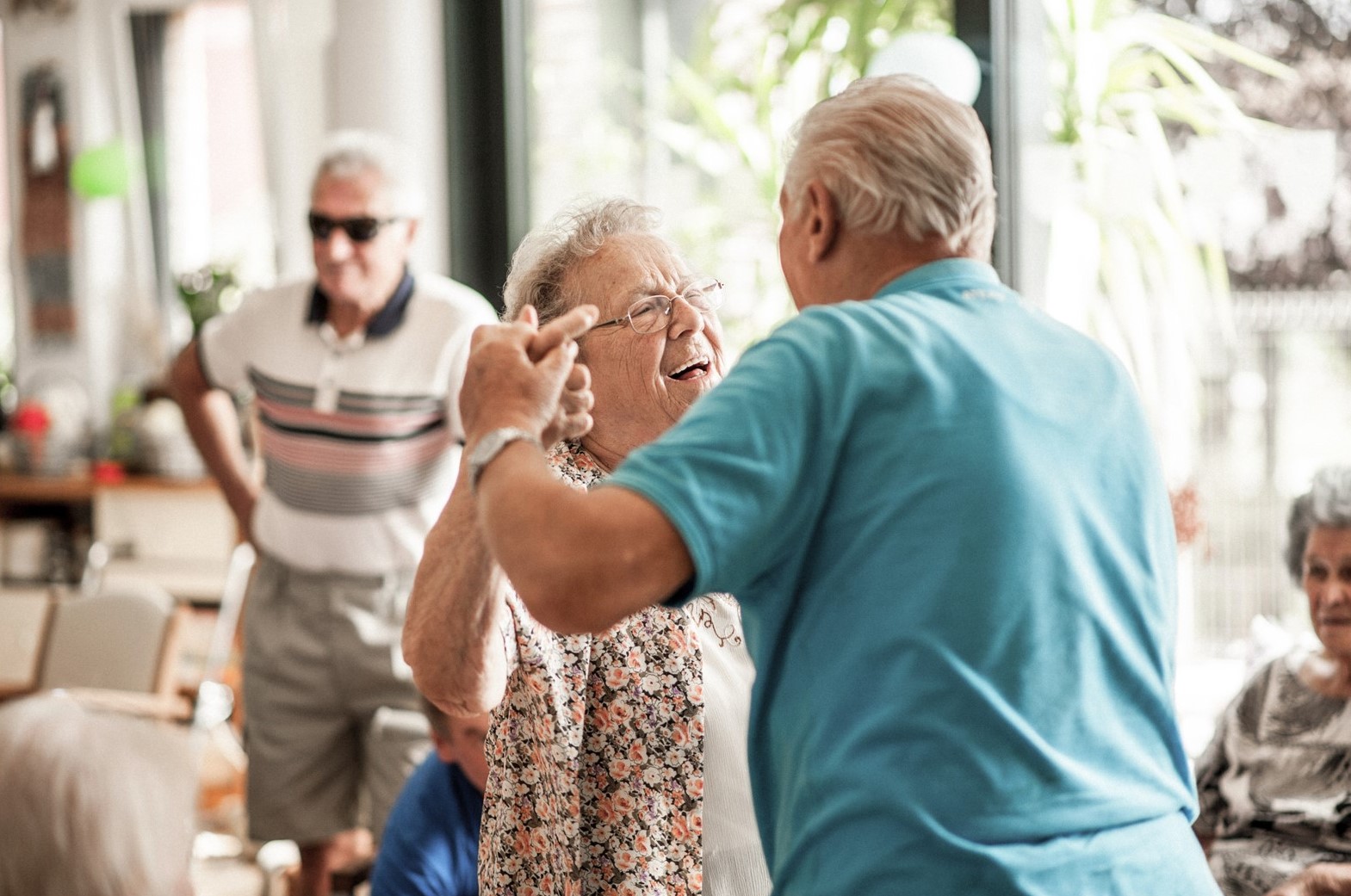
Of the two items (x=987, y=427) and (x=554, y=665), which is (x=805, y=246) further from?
(x=554, y=665)

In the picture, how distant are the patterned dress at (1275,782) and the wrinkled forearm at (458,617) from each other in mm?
1560

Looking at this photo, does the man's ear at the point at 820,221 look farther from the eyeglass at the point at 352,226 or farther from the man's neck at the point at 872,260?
the eyeglass at the point at 352,226

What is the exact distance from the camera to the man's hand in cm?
114

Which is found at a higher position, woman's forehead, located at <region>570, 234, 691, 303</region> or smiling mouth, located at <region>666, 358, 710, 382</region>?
woman's forehead, located at <region>570, 234, 691, 303</region>

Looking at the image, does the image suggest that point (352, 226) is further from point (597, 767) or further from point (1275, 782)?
point (1275, 782)

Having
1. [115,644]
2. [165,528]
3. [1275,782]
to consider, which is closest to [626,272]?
[1275,782]

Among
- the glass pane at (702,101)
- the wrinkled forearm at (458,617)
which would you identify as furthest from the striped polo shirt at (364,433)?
the wrinkled forearm at (458,617)

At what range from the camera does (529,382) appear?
1157 mm

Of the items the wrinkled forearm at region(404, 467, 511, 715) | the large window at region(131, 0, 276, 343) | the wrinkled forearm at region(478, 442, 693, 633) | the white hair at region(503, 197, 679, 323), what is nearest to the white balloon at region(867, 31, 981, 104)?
the white hair at region(503, 197, 679, 323)

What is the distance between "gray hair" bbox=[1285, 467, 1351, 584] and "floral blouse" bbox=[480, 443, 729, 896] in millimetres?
1420

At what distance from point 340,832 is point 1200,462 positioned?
2107 mm

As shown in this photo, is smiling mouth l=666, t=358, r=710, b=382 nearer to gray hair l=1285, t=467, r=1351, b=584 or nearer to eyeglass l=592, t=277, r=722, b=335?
eyeglass l=592, t=277, r=722, b=335

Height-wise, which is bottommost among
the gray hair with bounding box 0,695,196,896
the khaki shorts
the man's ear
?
the khaki shorts

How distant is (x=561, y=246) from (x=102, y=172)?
15.6ft
